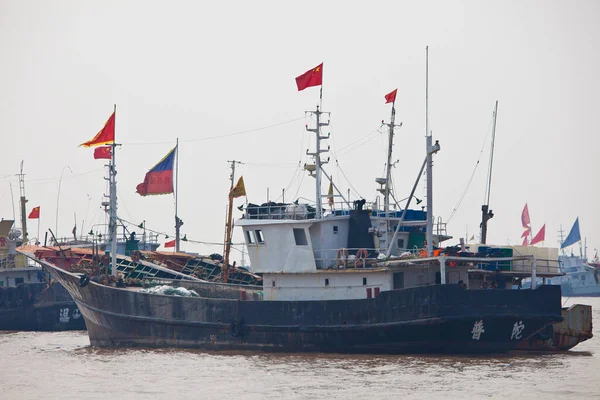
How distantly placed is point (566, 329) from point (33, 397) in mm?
17821

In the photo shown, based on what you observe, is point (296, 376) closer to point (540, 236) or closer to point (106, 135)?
point (106, 135)

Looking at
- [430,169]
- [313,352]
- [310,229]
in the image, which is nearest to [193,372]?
[313,352]

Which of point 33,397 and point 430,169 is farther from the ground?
point 430,169

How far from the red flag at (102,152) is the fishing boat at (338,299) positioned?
197 inches

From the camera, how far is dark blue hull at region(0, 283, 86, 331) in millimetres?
49688

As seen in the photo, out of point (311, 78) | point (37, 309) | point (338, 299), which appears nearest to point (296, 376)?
point (338, 299)

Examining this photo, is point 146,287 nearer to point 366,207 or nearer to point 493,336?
point 366,207

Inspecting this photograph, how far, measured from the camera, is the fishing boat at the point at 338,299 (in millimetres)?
28703

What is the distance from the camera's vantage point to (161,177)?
4066cm

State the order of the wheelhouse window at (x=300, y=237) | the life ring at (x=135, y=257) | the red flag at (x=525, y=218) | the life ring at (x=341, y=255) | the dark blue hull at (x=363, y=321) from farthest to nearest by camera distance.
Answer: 1. the red flag at (x=525, y=218)
2. the life ring at (x=135, y=257)
3. the wheelhouse window at (x=300, y=237)
4. the life ring at (x=341, y=255)
5. the dark blue hull at (x=363, y=321)

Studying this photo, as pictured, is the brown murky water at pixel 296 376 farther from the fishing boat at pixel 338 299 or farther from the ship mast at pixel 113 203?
the ship mast at pixel 113 203

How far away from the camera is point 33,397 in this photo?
928 inches

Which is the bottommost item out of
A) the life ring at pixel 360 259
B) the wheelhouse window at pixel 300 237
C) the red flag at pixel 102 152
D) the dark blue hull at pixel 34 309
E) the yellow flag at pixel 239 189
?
the dark blue hull at pixel 34 309

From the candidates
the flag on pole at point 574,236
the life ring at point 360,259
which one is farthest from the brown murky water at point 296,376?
the flag on pole at point 574,236
